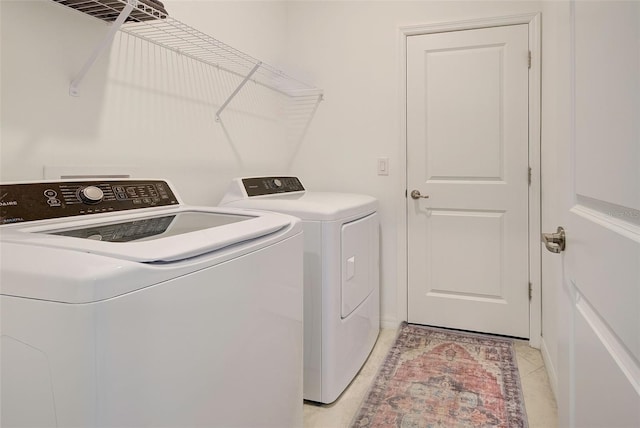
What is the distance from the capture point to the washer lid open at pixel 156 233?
0.83m

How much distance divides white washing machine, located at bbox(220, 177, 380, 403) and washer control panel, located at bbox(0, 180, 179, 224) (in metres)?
0.53

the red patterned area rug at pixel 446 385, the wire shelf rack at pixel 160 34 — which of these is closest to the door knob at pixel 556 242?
the red patterned area rug at pixel 446 385

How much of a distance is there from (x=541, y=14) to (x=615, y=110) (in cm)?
210

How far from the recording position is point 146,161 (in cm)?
176

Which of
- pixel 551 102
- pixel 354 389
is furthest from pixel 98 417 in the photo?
pixel 551 102

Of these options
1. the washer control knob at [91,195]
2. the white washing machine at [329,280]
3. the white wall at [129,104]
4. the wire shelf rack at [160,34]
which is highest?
the wire shelf rack at [160,34]

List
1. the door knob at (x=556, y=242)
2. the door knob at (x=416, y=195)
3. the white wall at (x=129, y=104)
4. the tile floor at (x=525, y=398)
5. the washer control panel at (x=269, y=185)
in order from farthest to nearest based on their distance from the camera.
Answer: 1. the door knob at (x=416, y=195)
2. the washer control panel at (x=269, y=185)
3. the tile floor at (x=525, y=398)
4. the white wall at (x=129, y=104)
5. the door knob at (x=556, y=242)

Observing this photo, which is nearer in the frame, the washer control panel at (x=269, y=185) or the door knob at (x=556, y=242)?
the door knob at (x=556, y=242)

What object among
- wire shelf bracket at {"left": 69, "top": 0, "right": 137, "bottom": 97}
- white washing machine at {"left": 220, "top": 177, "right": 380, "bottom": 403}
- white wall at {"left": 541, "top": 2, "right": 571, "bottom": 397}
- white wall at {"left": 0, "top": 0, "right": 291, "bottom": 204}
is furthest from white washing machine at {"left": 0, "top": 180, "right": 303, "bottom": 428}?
white wall at {"left": 541, "top": 2, "right": 571, "bottom": 397}

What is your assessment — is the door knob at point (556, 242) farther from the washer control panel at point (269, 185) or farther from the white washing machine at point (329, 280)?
the washer control panel at point (269, 185)

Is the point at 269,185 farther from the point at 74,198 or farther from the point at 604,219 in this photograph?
the point at 604,219

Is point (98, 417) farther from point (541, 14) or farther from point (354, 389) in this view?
point (541, 14)

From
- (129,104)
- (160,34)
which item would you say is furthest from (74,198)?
(160,34)

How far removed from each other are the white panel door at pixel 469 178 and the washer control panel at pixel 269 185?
0.77 metres
